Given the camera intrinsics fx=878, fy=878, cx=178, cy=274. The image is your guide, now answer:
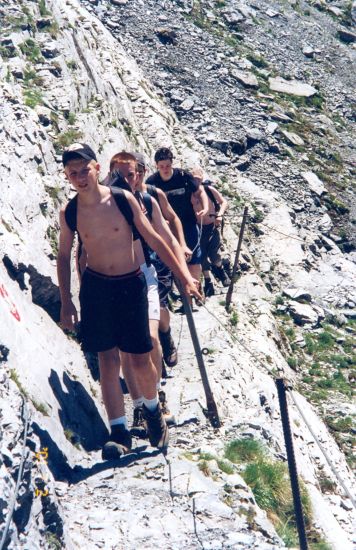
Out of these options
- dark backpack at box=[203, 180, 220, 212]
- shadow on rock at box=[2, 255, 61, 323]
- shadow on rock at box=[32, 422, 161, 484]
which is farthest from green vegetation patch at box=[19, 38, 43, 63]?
shadow on rock at box=[32, 422, 161, 484]

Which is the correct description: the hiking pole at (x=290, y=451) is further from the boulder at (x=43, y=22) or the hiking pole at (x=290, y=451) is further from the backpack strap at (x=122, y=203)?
the boulder at (x=43, y=22)

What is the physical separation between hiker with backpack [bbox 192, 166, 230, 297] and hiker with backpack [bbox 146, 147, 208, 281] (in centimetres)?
127

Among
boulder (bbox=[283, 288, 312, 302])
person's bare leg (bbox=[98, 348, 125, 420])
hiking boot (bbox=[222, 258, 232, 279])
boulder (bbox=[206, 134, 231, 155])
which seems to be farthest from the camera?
boulder (bbox=[206, 134, 231, 155])

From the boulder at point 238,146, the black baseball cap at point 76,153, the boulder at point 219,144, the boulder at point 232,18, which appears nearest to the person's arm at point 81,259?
the black baseball cap at point 76,153

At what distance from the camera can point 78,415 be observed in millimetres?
7375

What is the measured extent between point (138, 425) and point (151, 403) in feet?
2.70

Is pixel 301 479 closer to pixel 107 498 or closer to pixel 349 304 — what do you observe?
pixel 107 498

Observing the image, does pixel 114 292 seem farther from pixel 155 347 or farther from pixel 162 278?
pixel 162 278

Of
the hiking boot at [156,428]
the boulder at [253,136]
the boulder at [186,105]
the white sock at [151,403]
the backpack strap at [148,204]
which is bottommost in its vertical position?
the boulder at [253,136]

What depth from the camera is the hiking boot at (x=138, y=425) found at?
764 centimetres

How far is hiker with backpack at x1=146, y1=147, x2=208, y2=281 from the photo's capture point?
9.80 m

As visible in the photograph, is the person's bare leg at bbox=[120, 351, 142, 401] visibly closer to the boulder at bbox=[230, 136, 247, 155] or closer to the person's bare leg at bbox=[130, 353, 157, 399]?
the person's bare leg at bbox=[130, 353, 157, 399]

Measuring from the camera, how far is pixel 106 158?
42.8 ft

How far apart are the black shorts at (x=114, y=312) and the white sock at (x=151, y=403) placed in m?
0.42
